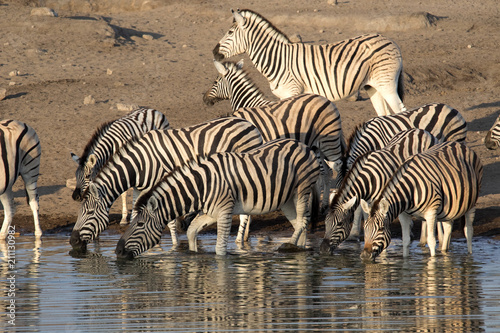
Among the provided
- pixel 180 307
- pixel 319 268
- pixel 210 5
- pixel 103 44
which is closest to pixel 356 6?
pixel 210 5

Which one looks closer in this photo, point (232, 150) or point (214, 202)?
point (214, 202)

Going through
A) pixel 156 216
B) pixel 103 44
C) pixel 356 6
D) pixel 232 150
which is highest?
pixel 356 6

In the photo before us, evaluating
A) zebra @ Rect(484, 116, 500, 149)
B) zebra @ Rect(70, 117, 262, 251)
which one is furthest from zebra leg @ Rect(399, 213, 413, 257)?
zebra @ Rect(484, 116, 500, 149)

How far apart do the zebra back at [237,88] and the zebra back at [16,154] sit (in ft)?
11.0

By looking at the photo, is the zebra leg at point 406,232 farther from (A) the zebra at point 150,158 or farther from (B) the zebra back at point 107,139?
(B) the zebra back at point 107,139

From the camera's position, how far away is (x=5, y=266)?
372 inches

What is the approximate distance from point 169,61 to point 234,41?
24.2ft

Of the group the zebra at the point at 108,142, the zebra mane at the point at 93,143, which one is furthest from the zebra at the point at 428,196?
the zebra mane at the point at 93,143

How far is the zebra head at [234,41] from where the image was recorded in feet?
47.4

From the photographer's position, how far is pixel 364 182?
1012cm

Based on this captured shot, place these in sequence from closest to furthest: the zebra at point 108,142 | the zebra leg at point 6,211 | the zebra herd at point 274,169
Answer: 1. the zebra herd at point 274,169
2. the zebra leg at point 6,211
3. the zebra at point 108,142

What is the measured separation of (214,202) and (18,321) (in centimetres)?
339

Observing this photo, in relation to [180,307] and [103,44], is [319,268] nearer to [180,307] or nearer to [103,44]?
[180,307]

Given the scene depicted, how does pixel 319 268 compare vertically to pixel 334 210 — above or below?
below
